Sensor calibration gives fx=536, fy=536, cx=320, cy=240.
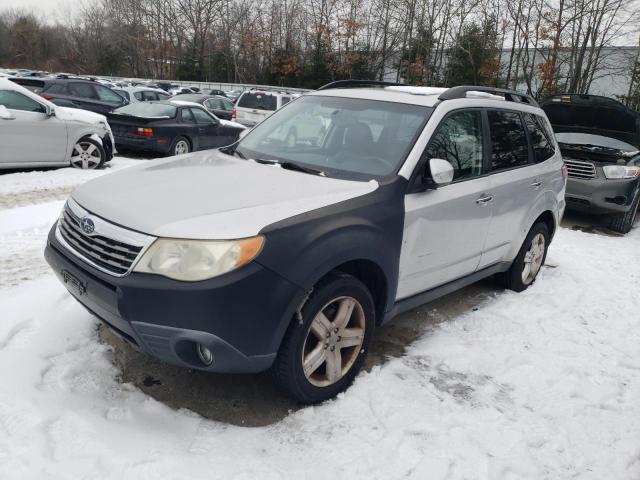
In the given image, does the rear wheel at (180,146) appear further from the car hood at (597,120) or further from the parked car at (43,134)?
the car hood at (597,120)

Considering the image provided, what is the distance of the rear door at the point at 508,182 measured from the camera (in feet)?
13.9

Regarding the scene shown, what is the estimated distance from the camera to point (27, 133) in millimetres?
8555

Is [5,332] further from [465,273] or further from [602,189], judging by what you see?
[602,189]

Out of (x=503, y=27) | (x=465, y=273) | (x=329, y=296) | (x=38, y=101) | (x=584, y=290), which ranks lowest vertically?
(x=584, y=290)

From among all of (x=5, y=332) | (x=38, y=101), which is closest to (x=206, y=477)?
(x=5, y=332)

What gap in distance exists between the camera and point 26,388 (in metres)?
2.91

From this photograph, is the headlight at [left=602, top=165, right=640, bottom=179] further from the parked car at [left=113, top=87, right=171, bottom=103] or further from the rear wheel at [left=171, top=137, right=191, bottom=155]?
the parked car at [left=113, top=87, right=171, bottom=103]

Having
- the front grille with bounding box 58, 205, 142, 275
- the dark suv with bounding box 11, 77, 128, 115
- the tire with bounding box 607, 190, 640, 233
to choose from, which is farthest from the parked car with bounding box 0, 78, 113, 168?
the tire with bounding box 607, 190, 640, 233

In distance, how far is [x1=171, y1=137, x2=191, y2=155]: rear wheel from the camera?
38.0 feet

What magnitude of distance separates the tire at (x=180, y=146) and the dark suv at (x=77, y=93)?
3.14 m

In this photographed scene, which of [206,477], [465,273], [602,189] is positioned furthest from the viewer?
[602,189]

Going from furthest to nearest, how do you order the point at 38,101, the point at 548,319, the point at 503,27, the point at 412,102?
the point at 503,27
the point at 38,101
the point at 548,319
the point at 412,102

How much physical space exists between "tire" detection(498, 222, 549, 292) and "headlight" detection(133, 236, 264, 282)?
3.29 meters

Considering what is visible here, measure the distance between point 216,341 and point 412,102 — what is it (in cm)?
225
